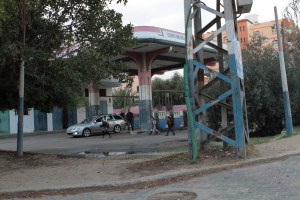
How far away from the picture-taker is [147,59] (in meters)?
25.7

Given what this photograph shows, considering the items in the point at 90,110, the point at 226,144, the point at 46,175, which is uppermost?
the point at 90,110

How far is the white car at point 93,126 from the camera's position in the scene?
79.1 feet

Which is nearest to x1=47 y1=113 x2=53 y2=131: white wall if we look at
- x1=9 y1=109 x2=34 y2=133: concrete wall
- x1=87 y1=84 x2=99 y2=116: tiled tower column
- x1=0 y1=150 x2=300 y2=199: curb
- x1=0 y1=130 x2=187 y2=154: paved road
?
x1=9 y1=109 x2=34 y2=133: concrete wall

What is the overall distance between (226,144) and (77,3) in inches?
245

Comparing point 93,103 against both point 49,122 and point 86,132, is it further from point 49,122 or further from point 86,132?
point 86,132

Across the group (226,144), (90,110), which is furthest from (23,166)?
(90,110)

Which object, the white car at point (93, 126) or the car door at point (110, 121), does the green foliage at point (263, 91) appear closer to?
the white car at point (93, 126)

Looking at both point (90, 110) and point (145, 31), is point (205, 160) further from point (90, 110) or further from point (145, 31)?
point (90, 110)

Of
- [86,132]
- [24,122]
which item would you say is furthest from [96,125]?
[24,122]

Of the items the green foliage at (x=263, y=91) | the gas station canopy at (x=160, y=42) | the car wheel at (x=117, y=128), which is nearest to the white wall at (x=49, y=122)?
the car wheel at (x=117, y=128)

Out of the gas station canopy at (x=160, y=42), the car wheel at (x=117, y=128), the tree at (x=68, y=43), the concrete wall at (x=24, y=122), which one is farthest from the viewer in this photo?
the concrete wall at (x=24, y=122)

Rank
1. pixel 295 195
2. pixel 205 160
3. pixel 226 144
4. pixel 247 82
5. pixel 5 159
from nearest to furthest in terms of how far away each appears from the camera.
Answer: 1. pixel 295 195
2. pixel 205 160
3. pixel 226 144
4. pixel 5 159
5. pixel 247 82

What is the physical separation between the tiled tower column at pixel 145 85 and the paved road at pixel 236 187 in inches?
713

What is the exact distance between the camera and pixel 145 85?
2566cm
